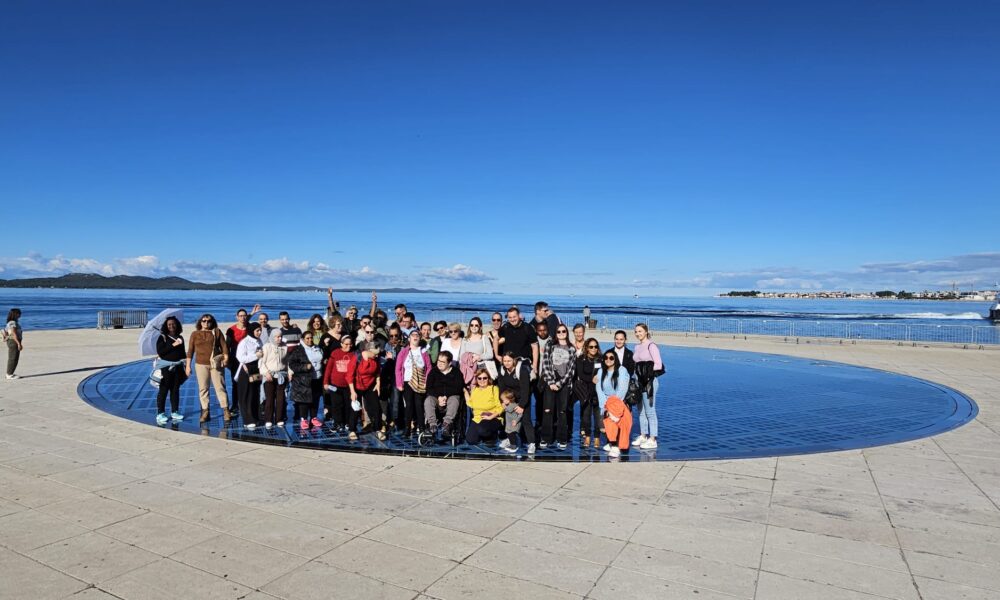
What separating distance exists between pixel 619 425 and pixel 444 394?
2.37m

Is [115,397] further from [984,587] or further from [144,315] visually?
[144,315]

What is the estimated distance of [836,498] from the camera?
5.85 m

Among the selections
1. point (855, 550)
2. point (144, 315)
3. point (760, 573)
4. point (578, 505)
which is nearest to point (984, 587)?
point (855, 550)

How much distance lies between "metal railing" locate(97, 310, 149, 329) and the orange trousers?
94.0ft

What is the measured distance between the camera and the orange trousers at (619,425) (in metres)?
7.64

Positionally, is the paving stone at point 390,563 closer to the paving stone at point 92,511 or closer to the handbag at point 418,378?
the paving stone at point 92,511

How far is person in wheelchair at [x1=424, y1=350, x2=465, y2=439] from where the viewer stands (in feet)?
26.5

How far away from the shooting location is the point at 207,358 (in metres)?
9.24

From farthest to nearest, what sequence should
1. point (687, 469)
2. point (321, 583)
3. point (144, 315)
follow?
point (144, 315) < point (687, 469) < point (321, 583)

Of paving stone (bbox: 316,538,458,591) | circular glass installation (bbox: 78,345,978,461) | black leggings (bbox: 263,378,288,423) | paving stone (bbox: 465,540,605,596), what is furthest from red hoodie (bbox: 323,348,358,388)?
paving stone (bbox: 465,540,605,596)

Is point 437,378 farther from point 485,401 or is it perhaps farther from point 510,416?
point 510,416

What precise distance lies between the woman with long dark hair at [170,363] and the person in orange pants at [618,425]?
255 inches

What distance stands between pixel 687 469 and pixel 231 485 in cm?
500

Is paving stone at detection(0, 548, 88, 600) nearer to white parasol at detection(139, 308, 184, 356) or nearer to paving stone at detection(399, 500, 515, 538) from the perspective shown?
paving stone at detection(399, 500, 515, 538)
